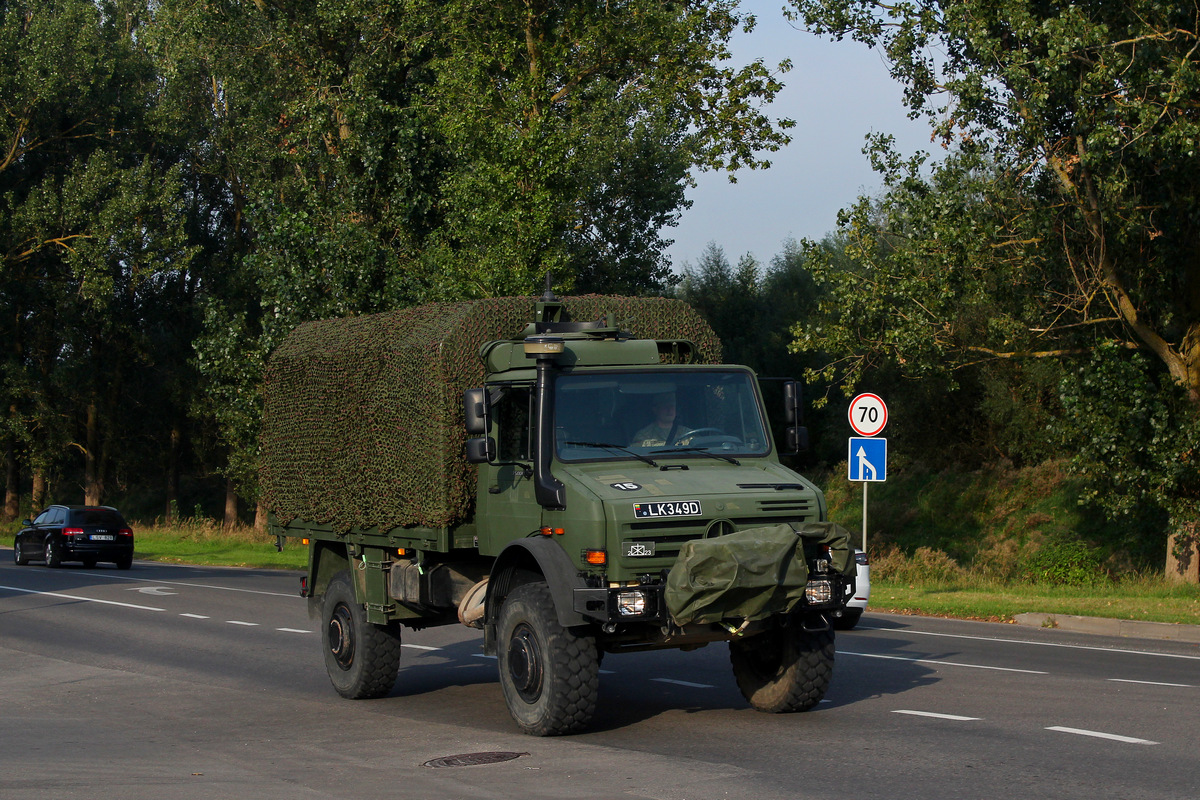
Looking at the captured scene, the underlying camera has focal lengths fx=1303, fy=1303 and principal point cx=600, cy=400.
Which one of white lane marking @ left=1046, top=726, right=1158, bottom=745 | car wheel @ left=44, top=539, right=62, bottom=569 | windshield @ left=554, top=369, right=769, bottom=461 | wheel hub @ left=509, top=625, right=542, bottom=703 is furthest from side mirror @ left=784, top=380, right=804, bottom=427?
car wheel @ left=44, top=539, right=62, bottom=569

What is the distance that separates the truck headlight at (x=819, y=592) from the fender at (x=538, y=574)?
1.53 meters

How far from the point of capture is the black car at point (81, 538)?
105 ft

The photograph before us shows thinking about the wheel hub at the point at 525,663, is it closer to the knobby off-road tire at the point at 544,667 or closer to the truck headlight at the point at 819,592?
the knobby off-road tire at the point at 544,667

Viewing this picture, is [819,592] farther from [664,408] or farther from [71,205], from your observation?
[71,205]

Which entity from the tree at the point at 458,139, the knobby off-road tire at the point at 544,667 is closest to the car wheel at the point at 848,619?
the knobby off-road tire at the point at 544,667

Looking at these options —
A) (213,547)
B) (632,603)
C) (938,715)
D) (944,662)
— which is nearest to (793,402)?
(632,603)

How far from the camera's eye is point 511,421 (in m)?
9.58

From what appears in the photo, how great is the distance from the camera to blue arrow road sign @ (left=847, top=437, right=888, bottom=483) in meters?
20.5

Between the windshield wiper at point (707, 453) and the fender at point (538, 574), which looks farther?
the windshield wiper at point (707, 453)

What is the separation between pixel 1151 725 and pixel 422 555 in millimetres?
5503

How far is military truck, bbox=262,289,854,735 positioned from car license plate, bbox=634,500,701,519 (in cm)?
1

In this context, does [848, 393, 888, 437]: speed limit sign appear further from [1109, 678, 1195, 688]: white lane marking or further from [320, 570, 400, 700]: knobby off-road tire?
[320, 570, 400, 700]: knobby off-road tire

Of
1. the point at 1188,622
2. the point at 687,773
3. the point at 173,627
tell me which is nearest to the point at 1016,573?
the point at 1188,622

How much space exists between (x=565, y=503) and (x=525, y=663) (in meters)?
1.16
